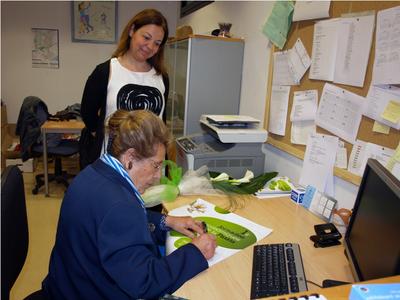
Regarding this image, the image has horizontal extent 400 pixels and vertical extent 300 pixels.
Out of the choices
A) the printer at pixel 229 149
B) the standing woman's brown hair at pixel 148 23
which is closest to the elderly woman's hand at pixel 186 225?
the printer at pixel 229 149

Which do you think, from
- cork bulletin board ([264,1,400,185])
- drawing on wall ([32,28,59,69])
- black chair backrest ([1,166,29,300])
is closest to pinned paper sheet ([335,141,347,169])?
cork bulletin board ([264,1,400,185])

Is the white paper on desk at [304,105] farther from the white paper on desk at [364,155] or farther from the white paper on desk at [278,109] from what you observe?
the white paper on desk at [364,155]

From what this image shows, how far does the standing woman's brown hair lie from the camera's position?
1.91 meters

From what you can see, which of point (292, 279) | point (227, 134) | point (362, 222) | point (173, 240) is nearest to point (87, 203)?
point (173, 240)

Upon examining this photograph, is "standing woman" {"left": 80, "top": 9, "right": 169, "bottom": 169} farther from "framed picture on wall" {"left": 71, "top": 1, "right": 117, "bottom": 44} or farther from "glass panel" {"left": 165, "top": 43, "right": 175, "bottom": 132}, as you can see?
"framed picture on wall" {"left": 71, "top": 1, "right": 117, "bottom": 44}

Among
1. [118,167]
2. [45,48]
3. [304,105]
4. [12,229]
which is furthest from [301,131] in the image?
[45,48]

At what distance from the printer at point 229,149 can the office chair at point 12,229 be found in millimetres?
952

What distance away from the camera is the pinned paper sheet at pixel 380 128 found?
1343 millimetres

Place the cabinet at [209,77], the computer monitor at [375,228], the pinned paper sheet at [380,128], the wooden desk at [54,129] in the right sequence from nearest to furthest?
1. the computer monitor at [375,228]
2. the pinned paper sheet at [380,128]
3. the cabinet at [209,77]
4. the wooden desk at [54,129]

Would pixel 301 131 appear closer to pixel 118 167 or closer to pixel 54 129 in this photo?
pixel 118 167

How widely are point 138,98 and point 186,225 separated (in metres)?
0.90

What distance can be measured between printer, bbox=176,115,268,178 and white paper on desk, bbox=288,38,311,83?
365mm

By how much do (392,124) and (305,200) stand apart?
0.56 metres

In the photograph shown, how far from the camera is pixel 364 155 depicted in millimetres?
1458
